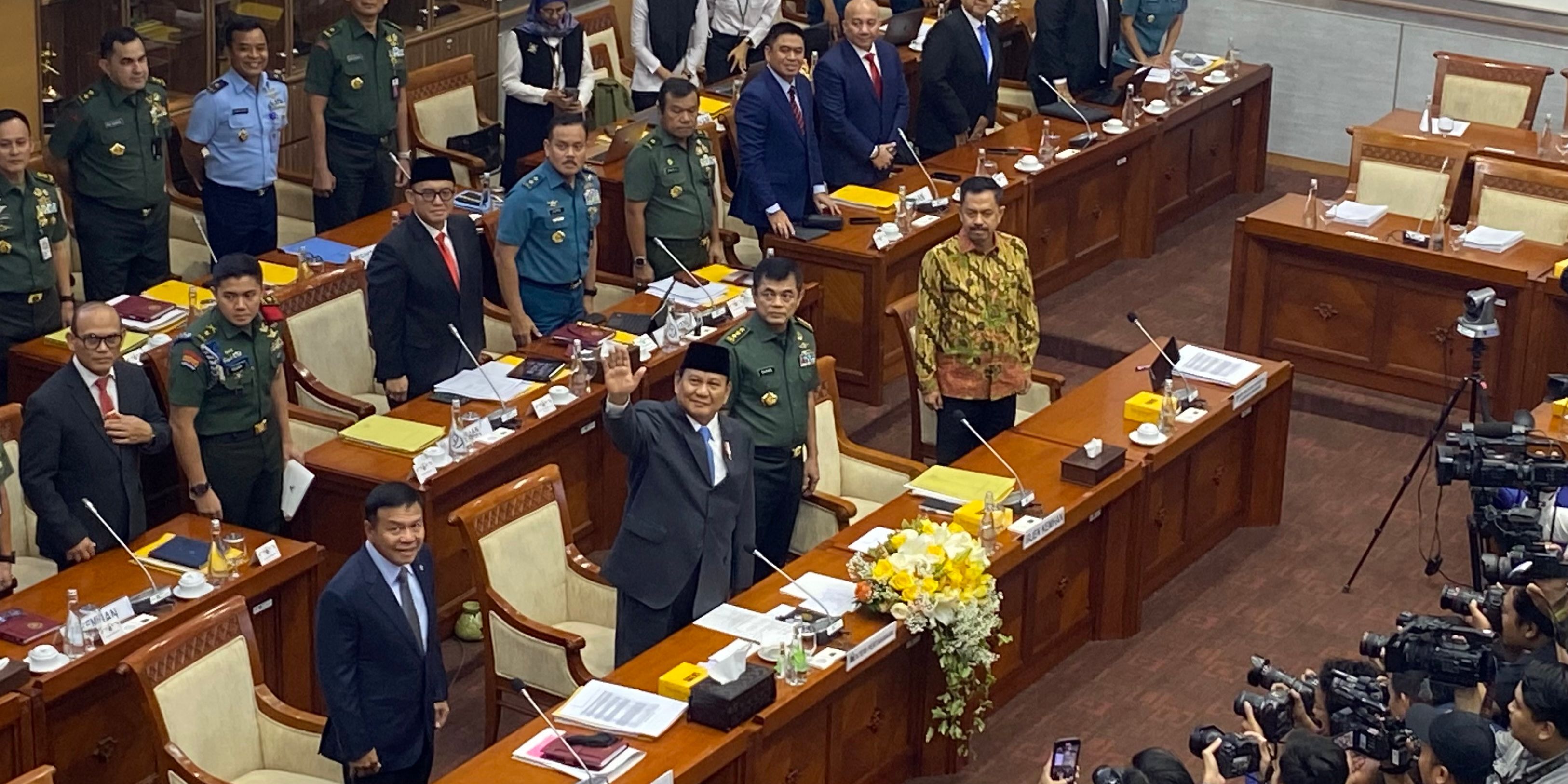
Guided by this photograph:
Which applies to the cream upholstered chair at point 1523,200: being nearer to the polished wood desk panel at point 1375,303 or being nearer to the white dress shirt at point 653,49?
the polished wood desk panel at point 1375,303

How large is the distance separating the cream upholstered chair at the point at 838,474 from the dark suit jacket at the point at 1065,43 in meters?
4.00

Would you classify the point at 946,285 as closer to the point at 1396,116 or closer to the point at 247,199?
the point at 247,199

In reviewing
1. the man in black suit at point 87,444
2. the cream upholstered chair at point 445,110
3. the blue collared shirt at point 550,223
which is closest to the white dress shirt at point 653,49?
the cream upholstered chair at point 445,110

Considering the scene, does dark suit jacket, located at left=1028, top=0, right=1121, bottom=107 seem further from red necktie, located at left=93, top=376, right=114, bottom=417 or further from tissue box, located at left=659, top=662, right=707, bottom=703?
tissue box, located at left=659, top=662, right=707, bottom=703

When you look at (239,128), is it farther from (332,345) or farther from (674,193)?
(674,193)

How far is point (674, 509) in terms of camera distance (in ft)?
22.5

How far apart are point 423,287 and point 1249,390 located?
10.0 feet

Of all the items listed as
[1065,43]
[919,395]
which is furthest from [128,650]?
[1065,43]

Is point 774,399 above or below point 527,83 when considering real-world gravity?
below

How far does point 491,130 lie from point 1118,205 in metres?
3.08

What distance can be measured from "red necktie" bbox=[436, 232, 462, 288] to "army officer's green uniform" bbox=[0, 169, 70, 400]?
1438 millimetres

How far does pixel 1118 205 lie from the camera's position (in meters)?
11.5

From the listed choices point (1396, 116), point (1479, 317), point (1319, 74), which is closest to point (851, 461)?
point (1479, 317)

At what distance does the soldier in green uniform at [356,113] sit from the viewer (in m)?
10.3
